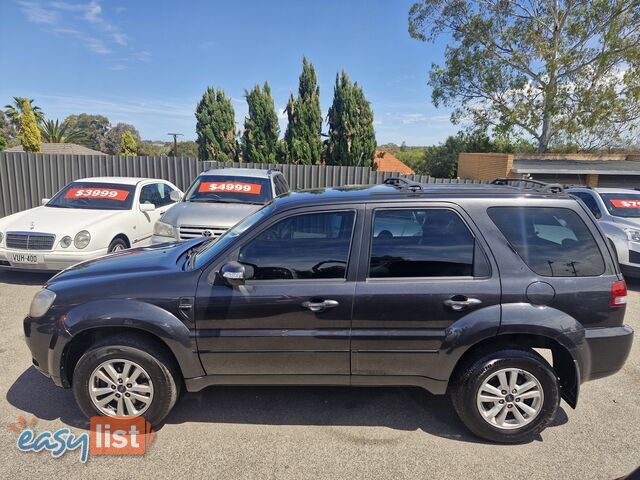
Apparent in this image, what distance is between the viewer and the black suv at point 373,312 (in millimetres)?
2594

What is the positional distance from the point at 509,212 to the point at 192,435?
275 cm

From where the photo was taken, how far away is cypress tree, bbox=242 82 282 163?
17203mm

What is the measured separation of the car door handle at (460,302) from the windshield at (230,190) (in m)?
4.86

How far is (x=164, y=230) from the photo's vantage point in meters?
Answer: 6.15

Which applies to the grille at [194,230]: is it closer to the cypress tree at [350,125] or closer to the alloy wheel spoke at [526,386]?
the alloy wheel spoke at [526,386]

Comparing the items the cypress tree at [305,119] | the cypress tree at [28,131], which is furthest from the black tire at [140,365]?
the cypress tree at [28,131]

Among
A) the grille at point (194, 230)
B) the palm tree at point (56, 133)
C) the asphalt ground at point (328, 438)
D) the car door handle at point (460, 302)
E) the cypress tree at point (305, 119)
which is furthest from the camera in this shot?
the palm tree at point (56, 133)

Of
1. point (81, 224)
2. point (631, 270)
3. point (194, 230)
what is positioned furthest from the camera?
point (631, 270)

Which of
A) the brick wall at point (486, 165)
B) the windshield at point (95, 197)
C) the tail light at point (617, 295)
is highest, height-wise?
the brick wall at point (486, 165)

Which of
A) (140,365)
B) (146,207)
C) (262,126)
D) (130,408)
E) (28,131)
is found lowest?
(130,408)

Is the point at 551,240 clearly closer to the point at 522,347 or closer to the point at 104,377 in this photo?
the point at 522,347

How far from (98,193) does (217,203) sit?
2169 millimetres

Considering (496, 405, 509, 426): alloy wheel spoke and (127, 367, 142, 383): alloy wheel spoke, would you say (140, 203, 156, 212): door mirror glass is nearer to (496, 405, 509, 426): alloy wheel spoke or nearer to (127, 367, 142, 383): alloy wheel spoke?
(127, 367, 142, 383): alloy wheel spoke

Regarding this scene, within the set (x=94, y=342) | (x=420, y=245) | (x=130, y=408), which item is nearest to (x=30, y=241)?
(x=94, y=342)
